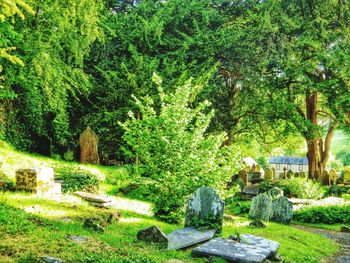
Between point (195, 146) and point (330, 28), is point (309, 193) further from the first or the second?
point (195, 146)

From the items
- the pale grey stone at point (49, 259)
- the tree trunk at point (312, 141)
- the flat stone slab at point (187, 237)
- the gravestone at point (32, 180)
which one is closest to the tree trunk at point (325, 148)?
the tree trunk at point (312, 141)

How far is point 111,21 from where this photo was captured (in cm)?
2506

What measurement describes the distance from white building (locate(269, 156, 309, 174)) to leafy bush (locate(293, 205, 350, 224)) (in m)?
42.7

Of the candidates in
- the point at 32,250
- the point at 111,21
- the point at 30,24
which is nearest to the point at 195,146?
the point at 32,250

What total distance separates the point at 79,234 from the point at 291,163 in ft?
177

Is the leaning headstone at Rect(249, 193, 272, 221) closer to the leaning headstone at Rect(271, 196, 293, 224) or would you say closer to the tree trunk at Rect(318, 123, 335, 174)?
the leaning headstone at Rect(271, 196, 293, 224)

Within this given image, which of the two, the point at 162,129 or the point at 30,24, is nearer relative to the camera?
the point at 162,129

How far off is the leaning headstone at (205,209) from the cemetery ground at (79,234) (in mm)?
746

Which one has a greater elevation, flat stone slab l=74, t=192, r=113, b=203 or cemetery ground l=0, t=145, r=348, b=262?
flat stone slab l=74, t=192, r=113, b=203

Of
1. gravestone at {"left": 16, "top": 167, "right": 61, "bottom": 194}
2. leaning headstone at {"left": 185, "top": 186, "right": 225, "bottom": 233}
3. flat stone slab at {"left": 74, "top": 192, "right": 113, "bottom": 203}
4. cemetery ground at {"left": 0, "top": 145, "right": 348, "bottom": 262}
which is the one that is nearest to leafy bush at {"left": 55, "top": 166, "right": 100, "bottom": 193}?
flat stone slab at {"left": 74, "top": 192, "right": 113, "bottom": 203}

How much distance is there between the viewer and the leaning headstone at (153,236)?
788cm

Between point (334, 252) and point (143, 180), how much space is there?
5.58 meters

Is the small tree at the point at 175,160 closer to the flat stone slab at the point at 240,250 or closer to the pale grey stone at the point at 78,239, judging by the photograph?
the flat stone slab at the point at 240,250

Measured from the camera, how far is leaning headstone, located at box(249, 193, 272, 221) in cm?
1418
